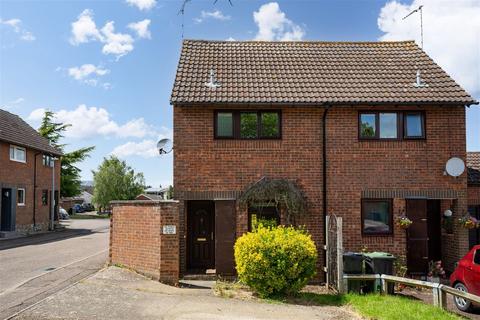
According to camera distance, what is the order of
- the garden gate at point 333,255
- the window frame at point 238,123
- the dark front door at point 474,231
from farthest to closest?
the dark front door at point 474,231 → the window frame at point 238,123 → the garden gate at point 333,255

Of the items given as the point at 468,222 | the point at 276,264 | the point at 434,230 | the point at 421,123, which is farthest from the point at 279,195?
the point at 434,230

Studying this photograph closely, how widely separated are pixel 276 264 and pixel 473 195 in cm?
828

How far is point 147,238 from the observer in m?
12.0

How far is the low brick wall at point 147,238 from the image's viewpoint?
11469mm

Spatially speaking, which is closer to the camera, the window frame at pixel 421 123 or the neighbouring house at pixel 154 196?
the window frame at pixel 421 123

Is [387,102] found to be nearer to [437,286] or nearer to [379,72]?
[379,72]

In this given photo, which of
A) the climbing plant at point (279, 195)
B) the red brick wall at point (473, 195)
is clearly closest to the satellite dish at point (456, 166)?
the red brick wall at point (473, 195)

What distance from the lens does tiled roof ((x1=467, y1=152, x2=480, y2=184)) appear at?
587 inches

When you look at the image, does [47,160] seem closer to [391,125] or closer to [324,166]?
[324,166]

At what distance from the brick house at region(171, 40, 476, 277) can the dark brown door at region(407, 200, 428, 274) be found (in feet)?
0.10

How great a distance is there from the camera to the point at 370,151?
13.3m

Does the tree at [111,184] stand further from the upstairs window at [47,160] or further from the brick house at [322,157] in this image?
the brick house at [322,157]

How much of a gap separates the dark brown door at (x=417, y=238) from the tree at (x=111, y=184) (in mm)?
48708

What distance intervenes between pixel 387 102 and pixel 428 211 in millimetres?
4317
